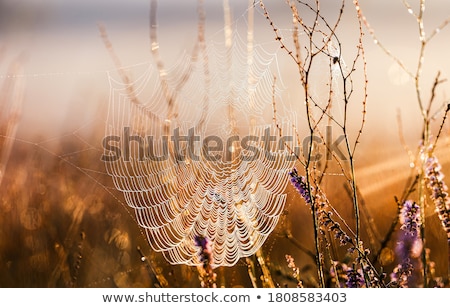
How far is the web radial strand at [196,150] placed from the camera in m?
2.13

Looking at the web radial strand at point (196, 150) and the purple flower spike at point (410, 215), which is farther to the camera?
the web radial strand at point (196, 150)

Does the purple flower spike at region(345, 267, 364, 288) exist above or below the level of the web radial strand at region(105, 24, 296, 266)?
below

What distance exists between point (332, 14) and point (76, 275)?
55.1 inches

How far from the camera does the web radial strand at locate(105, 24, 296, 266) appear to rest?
2.13 meters

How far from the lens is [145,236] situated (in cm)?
210

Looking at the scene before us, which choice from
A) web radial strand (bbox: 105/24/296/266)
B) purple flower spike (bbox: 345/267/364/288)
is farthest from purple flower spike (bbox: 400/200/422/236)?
web radial strand (bbox: 105/24/296/266)

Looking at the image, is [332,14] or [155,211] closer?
[332,14]

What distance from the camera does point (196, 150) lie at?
2.30 meters

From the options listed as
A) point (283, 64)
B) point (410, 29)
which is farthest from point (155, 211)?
point (410, 29)

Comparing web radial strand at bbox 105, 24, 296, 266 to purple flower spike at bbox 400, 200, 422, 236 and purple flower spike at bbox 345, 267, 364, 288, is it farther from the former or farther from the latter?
purple flower spike at bbox 400, 200, 422, 236

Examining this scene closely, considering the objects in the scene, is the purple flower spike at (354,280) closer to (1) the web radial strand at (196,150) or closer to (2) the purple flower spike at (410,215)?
(2) the purple flower spike at (410,215)

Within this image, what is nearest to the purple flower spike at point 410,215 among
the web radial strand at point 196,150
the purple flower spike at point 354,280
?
the purple flower spike at point 354,280

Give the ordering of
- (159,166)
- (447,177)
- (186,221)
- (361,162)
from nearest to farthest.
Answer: (447,177), (361,162), (159,166), (186,221)

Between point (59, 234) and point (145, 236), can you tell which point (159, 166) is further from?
point (59, 234)
